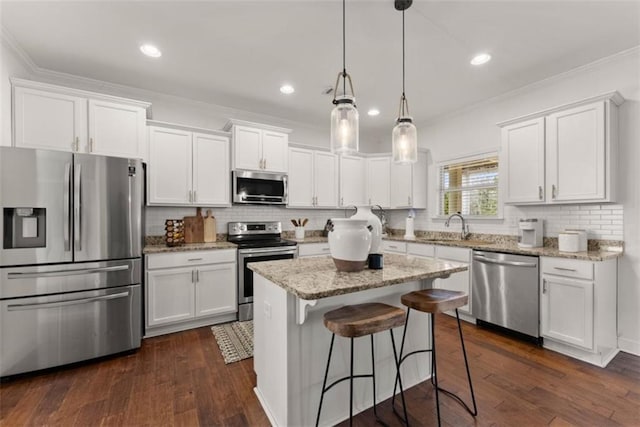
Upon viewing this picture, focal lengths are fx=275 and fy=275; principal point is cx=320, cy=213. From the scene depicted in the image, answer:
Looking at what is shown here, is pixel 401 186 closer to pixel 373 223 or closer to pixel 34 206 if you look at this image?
pixel 373 223

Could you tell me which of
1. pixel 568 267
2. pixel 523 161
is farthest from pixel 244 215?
pixel 568 267

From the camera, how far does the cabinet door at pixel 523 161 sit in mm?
2945

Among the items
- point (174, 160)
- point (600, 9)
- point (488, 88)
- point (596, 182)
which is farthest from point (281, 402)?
point (488, 88)

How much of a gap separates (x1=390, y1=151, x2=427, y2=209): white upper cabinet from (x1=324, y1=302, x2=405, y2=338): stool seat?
10.4ft

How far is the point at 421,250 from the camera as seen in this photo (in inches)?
152

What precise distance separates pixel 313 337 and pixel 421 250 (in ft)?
8.72

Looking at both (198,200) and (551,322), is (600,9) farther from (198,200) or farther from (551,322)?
(198,200)

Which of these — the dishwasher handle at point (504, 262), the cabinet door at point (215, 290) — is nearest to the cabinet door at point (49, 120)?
the cabinet door at point (215, 290)

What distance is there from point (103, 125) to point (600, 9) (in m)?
4.38

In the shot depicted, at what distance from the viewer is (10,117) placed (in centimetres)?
247

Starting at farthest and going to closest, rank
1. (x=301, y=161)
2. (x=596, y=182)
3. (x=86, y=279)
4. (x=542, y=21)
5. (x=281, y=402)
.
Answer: (x=301, y=161), (x=596, y=182), (x=86, y=279), (x=542, y=21), (x=281, y=402)

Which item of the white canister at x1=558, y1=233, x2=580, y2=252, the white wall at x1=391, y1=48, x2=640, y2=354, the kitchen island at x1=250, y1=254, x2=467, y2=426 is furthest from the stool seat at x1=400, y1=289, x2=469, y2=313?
the white wall at x1=391, y1=48, x2=640, y2=354

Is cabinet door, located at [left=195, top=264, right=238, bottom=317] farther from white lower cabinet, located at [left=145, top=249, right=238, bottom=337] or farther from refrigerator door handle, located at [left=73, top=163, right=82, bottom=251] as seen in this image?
refrigerator door handle, located at [left=73, top=163, right=82, bottom=251]

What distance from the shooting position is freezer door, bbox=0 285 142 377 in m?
2.15
